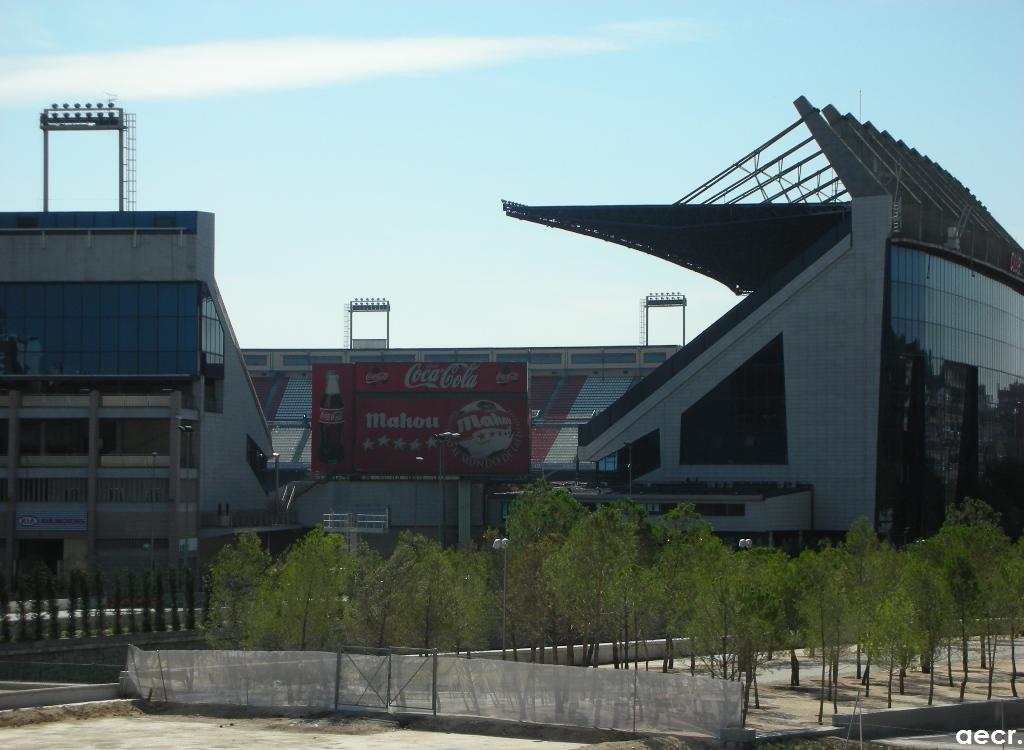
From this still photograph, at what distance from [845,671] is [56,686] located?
3405cm

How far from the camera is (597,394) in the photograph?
170 metres

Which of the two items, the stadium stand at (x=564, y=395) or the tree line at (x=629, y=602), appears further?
the stadium stand at (x=564, y=395)

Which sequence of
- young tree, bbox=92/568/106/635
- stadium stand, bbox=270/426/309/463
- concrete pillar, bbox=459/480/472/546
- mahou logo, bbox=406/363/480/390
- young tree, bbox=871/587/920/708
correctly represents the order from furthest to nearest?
stadium stand, bbox=270/426/309/463 < mahou logo, bbox=406/363/480/390 < concrete pillar, bbox=459/480/472/546 < young tree, bbox=92/568/106/635 < young tree, bbox=871/587/920/708

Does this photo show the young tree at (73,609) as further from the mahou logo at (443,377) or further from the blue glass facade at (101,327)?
the mahou logo at (443,377)

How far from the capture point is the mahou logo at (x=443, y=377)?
108m

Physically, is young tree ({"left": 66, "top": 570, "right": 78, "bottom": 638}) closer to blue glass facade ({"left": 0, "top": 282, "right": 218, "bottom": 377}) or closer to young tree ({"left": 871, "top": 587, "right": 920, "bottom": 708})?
blue glass facade ({"left": 0, "top": 282, "right": 218, "bottom": 377})

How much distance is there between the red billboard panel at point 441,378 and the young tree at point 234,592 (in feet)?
130

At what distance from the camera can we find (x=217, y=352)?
10475cm

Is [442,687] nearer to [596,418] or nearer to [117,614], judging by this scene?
[117,614]

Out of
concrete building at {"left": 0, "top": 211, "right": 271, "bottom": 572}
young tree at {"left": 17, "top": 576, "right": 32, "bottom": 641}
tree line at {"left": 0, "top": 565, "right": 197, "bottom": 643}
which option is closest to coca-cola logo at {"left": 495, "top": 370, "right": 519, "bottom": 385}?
concrete building at {"left": 0, "top": 211, "right": 271, "bottom": 572}

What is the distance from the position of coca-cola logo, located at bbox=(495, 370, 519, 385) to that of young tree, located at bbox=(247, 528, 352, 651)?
46031 millimetres

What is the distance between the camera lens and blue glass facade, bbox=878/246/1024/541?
106 meters

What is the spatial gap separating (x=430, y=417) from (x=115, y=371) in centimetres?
2220

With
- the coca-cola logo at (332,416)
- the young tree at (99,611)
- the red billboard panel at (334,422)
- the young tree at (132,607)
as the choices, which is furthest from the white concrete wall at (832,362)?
the young tree at (99,611)
